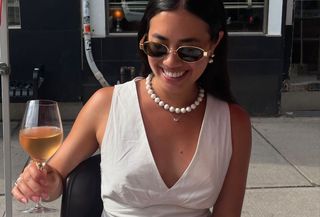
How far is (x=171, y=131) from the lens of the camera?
179cm

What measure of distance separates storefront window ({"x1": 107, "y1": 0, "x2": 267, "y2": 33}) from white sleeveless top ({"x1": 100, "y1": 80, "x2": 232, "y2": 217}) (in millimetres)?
4221

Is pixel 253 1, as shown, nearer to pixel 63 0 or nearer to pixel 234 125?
pixel 63 0

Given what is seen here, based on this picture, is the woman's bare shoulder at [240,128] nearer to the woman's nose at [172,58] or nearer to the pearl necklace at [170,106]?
the pearl necklace at [170,106]

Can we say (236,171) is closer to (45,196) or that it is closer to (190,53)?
(190,53)

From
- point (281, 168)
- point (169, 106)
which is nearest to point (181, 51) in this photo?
point (169, 106)

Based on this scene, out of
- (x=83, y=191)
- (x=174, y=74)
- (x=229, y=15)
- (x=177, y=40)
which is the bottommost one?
(x=83, y=191)

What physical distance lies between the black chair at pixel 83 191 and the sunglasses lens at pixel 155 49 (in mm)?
443

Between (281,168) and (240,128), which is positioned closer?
(240,128)

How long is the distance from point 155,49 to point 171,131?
0.31 meters

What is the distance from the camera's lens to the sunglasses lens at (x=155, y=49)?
64.4 inches

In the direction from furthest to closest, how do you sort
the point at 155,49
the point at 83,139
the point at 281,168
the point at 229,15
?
the point at 229,15 → the point at 281,168 → the point at 83,139 → the point at 155,49

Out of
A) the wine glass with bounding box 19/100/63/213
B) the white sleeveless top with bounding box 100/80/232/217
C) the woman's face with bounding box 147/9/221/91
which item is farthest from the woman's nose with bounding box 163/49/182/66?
the wine glass with bounding box 19/100/63/213

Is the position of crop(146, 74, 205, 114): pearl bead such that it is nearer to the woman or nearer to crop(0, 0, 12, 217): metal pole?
the woman

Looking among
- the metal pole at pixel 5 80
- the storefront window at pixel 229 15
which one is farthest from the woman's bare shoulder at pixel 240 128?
the storefront window at pixel 229 15
